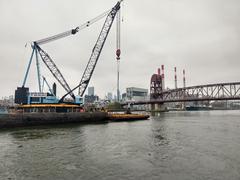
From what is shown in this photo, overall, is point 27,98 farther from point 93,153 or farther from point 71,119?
point 93,153

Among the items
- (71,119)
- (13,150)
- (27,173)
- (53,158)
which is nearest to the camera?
(27,173)

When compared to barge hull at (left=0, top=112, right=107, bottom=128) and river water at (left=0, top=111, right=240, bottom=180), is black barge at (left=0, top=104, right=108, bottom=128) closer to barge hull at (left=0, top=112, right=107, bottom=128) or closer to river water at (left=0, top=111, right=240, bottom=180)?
barge hull at (left=0, top=112, right=107, bottom=128)

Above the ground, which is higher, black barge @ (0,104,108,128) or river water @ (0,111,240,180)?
black barge @ (0,104,108,128)

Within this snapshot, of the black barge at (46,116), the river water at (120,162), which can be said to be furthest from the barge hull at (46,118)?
the river water at (120,162)

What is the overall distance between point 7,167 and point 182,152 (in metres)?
17.2

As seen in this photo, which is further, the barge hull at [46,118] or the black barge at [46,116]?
the black barge at [46,116]

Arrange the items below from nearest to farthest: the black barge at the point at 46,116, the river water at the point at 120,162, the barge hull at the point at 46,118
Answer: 1. the river water at the point at 120,162
2. the barge hull at the point at 46,118
3. the black barge at the point at 46,116

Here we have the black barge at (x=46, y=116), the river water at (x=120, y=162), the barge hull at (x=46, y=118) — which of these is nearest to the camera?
the river water at (x=120, y=162)

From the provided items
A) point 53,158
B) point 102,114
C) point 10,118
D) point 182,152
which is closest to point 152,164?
point 182,152

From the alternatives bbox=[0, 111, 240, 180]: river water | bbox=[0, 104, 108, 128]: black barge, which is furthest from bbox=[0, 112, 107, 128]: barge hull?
bbox=[0, 111, 240, 180]: river water

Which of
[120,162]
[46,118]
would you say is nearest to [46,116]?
[46,118]

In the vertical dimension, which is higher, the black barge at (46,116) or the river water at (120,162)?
the black barge at (46,116)

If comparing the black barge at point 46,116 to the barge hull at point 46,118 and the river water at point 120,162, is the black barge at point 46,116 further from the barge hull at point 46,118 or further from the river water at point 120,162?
the river water at point 120,162

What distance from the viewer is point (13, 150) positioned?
2412 centimetres
